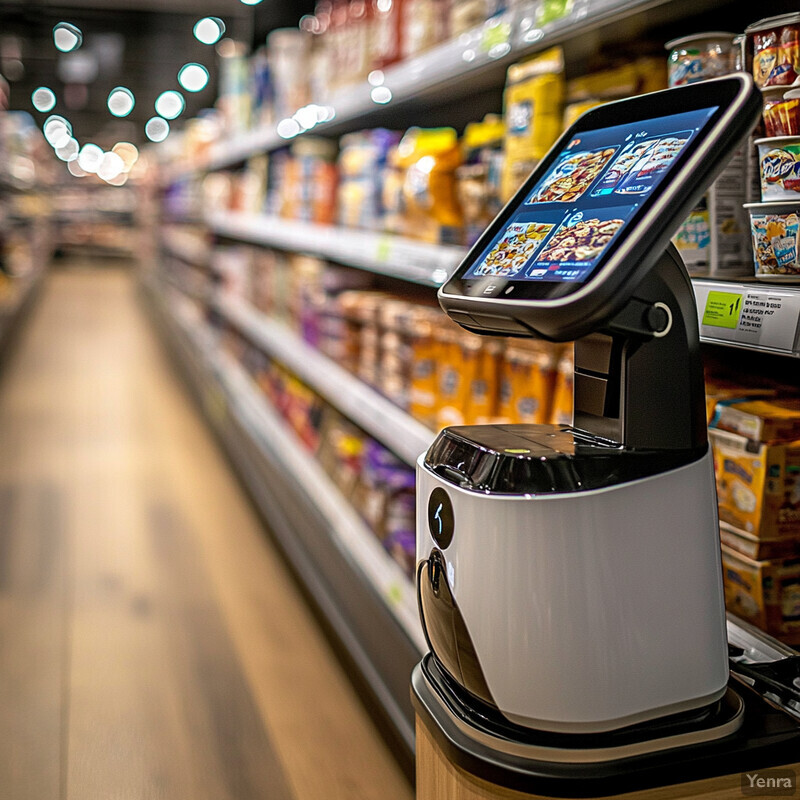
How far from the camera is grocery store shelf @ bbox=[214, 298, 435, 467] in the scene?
2127 mm

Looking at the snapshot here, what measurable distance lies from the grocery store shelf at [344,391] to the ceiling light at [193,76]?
12749 millimetres

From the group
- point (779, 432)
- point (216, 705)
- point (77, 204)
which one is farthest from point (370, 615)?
point (77, 204)

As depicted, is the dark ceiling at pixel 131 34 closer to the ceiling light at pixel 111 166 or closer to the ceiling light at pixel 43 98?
the ceiling light at pixel 43 98

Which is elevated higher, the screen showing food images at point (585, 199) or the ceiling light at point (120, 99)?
the ceiling light at point (120, 99)

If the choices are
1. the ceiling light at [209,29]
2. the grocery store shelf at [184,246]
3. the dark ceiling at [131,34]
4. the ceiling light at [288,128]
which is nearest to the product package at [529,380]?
the ceiling light at [288,128]

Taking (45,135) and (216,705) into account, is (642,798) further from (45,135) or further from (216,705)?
(45,135)

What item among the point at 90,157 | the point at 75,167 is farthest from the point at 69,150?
the point at 75,167

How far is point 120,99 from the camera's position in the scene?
20.3 metres

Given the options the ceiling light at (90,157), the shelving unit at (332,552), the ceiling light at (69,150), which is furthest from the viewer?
the ceiling light at (90,157)

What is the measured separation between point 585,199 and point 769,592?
1.89ft

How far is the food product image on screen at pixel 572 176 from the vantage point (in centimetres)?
102

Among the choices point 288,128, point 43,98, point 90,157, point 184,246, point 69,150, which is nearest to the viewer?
point 288,128

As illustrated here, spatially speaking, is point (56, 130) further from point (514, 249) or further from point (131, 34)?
point (514, 249)

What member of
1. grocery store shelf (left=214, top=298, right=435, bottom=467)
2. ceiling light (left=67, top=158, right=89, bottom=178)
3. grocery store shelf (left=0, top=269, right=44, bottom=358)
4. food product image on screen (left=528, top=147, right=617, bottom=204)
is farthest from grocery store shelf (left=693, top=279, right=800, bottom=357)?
ceiling light (left=67, top=158, right=89, bottom=178)
